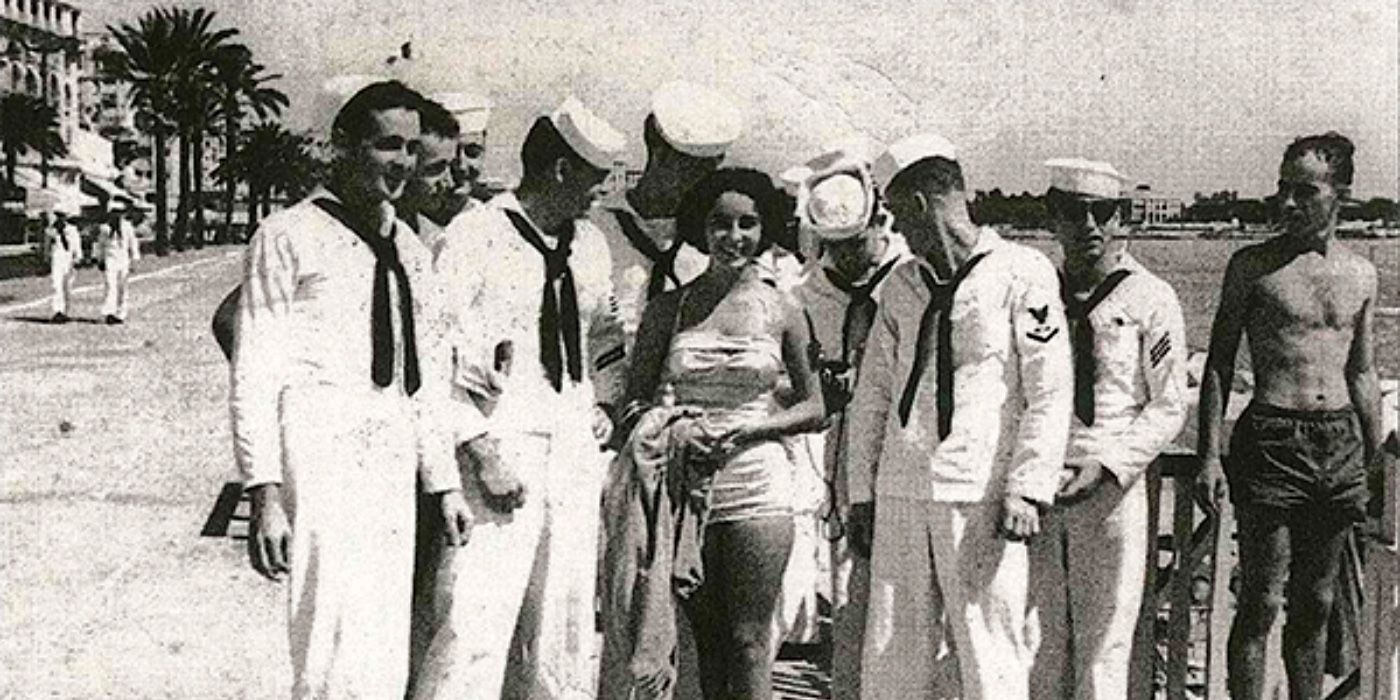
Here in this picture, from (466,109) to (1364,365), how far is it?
7.77ft

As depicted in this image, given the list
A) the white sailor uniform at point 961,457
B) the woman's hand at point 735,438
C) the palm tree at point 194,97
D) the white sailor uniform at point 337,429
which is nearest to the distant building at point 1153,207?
the white sailor uniform at point 961,457

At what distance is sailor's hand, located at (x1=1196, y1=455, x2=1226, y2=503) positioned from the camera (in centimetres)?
477

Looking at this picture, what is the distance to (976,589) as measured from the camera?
15.1ft

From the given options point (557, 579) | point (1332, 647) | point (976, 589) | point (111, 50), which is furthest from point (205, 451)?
point (1332, 647)

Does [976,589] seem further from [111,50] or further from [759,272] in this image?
[111,50]

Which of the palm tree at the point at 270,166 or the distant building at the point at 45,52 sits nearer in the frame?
the palm tree at the point at 270,166

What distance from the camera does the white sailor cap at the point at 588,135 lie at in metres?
4.42

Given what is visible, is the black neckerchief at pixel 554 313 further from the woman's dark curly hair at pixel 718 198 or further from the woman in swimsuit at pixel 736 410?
the woman's dark curly hair at pixel 718 198

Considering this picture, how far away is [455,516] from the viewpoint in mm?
4250

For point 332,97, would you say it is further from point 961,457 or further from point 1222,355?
point 1222,355

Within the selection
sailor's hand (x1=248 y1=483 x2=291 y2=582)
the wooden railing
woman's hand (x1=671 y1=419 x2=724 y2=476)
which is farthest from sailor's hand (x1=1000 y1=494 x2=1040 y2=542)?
sailor's hand (x1=248 y1=483 x2=291 y2=582)

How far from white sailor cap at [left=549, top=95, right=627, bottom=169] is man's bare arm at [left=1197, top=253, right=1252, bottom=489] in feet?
5.30

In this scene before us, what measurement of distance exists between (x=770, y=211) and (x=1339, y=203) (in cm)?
160

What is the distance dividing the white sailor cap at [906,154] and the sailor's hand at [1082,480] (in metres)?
Answer: 0.82
